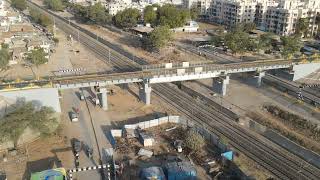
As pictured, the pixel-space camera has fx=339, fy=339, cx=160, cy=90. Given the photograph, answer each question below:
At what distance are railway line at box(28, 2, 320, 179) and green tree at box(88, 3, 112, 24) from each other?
62.2 metres

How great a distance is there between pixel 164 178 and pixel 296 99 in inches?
1105

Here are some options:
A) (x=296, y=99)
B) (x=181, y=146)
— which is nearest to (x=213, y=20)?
(x=296, y=99)

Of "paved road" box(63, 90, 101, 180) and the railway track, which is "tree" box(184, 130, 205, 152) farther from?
the railway track

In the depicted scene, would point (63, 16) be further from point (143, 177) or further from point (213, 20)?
point (143, 177)

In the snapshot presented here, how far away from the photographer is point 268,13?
101m

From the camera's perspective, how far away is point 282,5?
99.0 meters

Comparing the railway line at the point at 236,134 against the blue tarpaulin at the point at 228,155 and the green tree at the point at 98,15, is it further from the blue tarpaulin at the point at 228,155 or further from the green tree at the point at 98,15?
the green tree at the point at 98,15

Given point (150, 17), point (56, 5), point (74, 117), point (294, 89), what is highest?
point (56, 5)

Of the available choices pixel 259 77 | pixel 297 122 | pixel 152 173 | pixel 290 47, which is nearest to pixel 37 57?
pixel 259 77

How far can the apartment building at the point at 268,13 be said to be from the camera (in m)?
93.9

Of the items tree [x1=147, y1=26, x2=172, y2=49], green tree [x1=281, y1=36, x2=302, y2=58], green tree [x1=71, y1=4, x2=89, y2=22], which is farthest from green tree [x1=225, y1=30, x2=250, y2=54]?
green tree [x1=71, y1=4, x2=89, y2=22]

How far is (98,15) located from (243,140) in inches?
3343

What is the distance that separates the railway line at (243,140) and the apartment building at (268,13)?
5542 centimetres

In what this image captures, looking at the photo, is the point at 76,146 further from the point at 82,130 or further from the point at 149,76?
the point at 149,76
